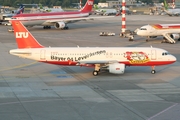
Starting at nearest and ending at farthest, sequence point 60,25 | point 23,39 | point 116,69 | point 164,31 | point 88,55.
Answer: point 116,69
point 88,55
point 23,39
point 164,31
point 60,25

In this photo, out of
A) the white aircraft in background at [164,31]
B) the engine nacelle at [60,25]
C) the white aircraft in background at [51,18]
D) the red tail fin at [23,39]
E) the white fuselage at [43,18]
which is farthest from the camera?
the engine nacelle at [60,25]

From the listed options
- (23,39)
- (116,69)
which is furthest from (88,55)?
(23,39)

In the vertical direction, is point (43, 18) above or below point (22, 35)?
below

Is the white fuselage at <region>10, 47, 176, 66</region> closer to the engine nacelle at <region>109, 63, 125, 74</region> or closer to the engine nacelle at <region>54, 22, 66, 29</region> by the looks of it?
the engine nacelle at <region>109, 63, 125, 74</region>

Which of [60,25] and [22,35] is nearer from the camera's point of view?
[22,35]

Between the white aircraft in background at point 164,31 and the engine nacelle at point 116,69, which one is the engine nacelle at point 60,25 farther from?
the engine nacelle at point 116,69

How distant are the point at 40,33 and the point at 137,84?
59.2 metres

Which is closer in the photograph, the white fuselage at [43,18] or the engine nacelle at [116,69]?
the engine nacelle at [116,69]

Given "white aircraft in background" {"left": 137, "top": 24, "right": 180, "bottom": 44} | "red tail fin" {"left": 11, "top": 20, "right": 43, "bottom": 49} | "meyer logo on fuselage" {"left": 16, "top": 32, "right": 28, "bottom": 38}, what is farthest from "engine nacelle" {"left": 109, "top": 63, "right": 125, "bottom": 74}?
"white aircraft in background" {"left": 137, "top": 24, "right": 180, "bottom": 44}

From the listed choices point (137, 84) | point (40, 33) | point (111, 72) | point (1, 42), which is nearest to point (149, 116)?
point (137, 84)

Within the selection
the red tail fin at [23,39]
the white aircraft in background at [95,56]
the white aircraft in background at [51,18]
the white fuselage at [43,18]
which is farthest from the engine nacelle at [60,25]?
the white aircraft in background at [95,56]

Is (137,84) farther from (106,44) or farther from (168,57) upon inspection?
(106,44)

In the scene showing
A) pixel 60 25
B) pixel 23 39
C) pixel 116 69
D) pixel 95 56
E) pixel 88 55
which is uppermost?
pixel 23 39

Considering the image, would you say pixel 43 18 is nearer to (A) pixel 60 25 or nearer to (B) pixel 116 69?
(A) pixel 60 25
